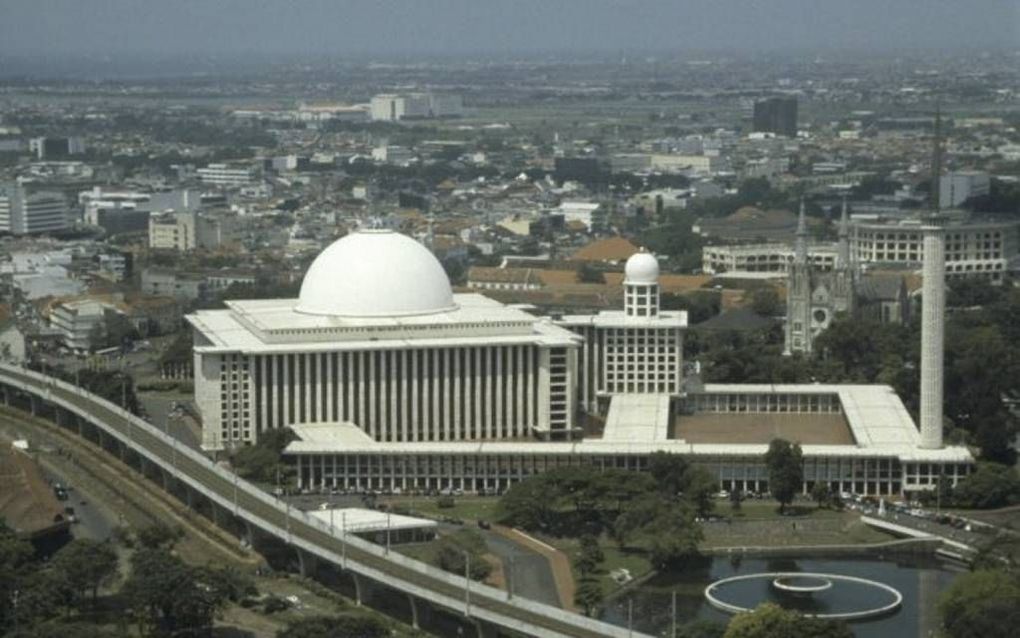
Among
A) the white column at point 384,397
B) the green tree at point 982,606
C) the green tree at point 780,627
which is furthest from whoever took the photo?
the white column at point 384,397

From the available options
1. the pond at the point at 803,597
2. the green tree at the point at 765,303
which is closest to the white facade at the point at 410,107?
the green tree at the point at 765,303

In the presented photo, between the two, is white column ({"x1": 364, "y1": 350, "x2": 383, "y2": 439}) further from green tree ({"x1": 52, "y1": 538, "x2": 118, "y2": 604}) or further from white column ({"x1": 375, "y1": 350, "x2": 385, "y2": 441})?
green tree ({"x1": 52, "y1": 538, "x2": 118, "y2": 604})

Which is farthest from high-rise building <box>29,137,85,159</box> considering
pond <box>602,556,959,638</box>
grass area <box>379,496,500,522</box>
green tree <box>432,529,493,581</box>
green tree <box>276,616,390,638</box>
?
green tree <box>276,616,390,638</box>

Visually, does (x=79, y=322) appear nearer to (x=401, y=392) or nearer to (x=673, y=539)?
(x=401, y=392)

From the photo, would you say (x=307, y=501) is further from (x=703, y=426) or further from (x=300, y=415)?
(x=703, y=426)

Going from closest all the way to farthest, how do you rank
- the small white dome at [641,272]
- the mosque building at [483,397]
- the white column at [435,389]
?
1. the mosque building at [483,397]
2. the white column at [435,389]
3. the small white dome at [641,272]

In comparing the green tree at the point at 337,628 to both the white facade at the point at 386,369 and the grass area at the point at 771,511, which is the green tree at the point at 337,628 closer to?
the grass area at the point at 771,511
